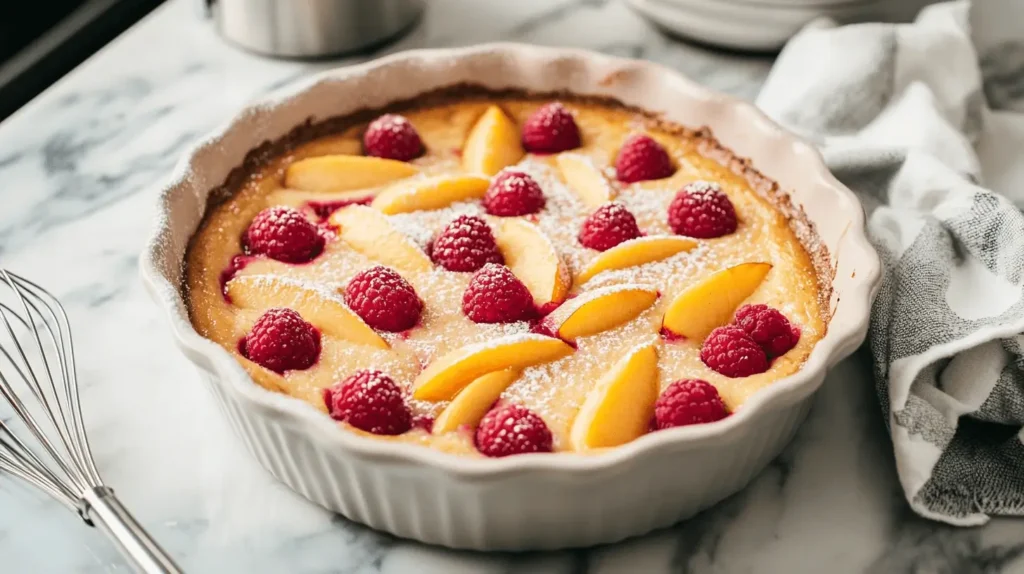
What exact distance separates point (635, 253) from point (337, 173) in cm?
52

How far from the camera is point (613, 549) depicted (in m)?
1.35

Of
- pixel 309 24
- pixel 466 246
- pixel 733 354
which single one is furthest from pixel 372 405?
pixel 309 24

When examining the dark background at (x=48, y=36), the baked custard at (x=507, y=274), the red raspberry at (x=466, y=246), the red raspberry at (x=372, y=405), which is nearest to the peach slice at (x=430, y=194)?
the baked custard at (x=507, y=274)

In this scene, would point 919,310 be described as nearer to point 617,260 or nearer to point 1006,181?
point 617,260

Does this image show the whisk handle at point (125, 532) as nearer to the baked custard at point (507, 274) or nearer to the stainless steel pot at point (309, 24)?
the baked custard at point (507, 274)

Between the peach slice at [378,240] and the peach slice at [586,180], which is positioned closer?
the peach slice at [378,240]

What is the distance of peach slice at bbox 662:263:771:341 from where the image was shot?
4.82ft

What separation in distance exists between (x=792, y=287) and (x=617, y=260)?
0.84 feet

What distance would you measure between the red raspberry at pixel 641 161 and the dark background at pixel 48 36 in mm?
1303

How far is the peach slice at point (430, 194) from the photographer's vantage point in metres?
1.70

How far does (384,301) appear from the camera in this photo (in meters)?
1.46

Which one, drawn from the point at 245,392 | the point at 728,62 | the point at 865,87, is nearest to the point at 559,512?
the point at 245,392

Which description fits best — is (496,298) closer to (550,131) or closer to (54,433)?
Result: (550,131)

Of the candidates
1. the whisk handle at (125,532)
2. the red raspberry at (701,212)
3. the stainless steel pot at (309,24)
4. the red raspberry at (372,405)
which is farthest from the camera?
the stainless steel pot at (309,24)
